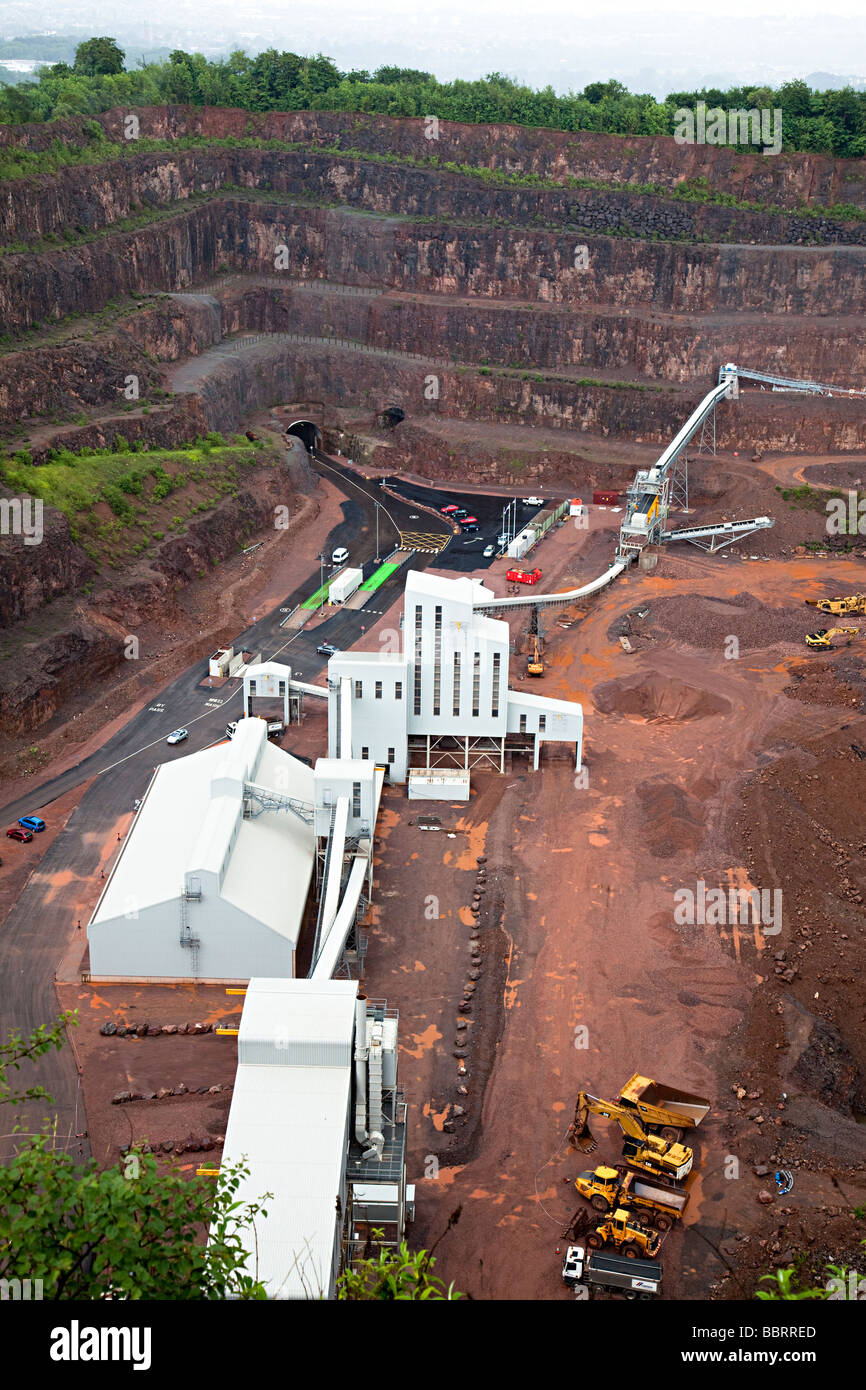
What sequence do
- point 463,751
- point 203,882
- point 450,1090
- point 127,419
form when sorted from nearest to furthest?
point 450,1090 < point 203,882 < point 463,751 < point 127,419

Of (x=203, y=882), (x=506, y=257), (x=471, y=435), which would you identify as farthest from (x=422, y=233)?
(x=203, y=882)

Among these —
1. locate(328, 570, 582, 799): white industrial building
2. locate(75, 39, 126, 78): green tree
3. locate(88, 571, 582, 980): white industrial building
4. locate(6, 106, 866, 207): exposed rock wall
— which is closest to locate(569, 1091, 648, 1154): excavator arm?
locate(88, 571, 582, 980): white industrial building

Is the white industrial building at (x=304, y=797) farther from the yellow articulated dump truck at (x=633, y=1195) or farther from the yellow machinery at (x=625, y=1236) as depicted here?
the yellow machinery at (x=625, y=1236)

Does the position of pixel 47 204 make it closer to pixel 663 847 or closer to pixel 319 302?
pixel 319 302

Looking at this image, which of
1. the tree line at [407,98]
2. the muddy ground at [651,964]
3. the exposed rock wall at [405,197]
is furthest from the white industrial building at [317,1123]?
the tree line at [407,98]

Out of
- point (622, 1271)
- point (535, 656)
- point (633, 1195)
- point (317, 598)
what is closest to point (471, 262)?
point (317, 598)

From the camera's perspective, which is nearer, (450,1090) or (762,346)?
(450,1090)
